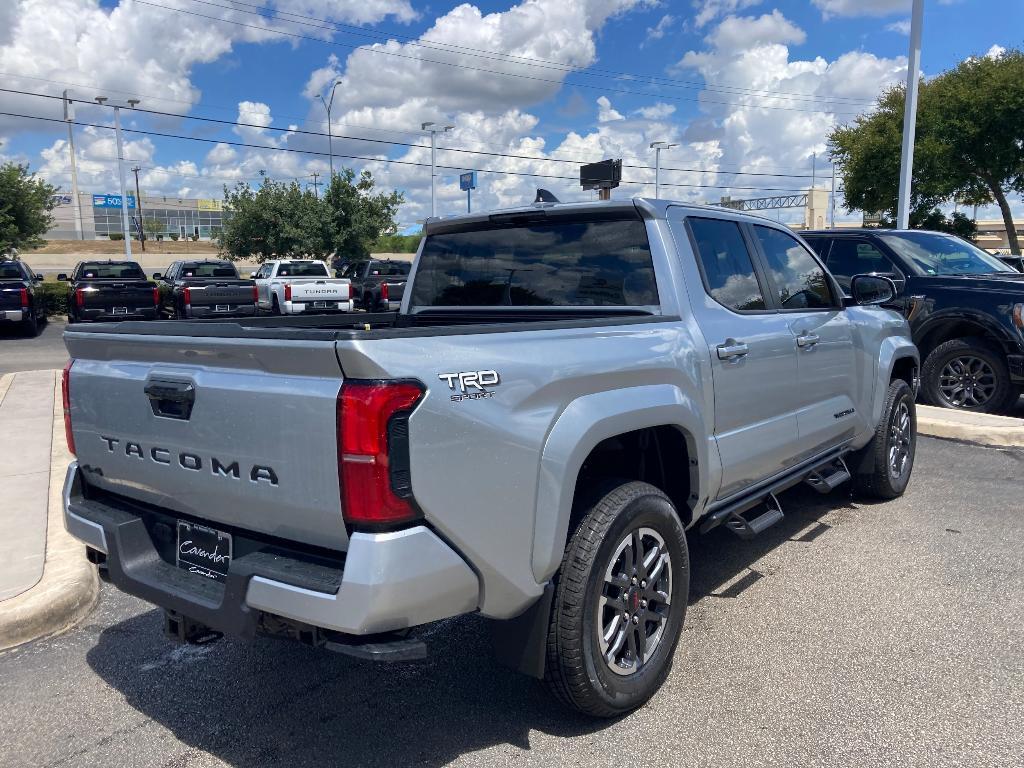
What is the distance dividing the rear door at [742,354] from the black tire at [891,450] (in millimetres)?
1591

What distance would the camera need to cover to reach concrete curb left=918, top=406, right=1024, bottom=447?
7.64m

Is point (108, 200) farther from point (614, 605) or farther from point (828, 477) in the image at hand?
point (614, 605)

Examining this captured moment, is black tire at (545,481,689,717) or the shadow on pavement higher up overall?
black tire at (545,481,689,717)

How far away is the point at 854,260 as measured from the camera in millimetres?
9375

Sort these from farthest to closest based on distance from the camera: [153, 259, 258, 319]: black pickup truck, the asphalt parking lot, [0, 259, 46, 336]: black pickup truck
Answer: [153, 259, 258, 319]: black pickup truck < [0, 259, 46, 336]: black pickup truck < the asphalt parking lot

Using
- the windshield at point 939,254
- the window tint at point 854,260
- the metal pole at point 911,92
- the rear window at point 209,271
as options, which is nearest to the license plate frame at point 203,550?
the window tint at point 854,260

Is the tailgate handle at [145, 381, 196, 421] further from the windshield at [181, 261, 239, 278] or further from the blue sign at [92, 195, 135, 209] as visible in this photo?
the blue sign at [92, 195, 135, 209]

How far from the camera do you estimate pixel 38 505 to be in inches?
222

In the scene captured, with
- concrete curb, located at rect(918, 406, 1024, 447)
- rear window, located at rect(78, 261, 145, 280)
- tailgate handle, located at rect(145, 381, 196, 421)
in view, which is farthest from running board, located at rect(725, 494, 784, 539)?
rear window, located at rect(78, 261, 145, 280)

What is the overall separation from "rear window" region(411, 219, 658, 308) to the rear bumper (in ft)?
5.92

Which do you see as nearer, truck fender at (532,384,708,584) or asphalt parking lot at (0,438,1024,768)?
truck fender at (532,384,708,584)

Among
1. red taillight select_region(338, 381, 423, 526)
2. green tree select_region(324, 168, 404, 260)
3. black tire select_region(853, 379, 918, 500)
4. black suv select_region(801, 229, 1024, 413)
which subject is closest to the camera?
red taillight select_region(338, 381, 423, 526)

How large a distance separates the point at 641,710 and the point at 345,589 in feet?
4.98

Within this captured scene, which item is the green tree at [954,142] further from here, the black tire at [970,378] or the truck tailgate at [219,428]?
the truck tailgate at [219,428]
